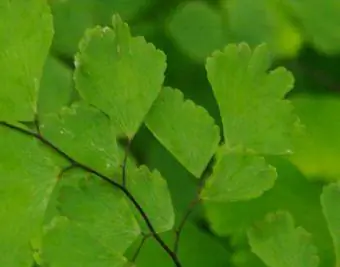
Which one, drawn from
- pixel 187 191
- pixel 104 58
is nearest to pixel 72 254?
pixel 104 58

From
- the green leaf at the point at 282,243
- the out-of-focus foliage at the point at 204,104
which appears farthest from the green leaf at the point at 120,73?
the green leaf at the point at 282,243

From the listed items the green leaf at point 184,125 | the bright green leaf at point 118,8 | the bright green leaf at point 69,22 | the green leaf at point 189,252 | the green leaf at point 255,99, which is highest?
the green leaf at point 255,99

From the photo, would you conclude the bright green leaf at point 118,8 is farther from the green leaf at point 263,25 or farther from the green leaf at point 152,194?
the green leaf at point 152,194

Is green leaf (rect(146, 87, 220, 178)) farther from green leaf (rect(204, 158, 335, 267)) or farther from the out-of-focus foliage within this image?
green leaf (rect(204, 158, 335, 267))

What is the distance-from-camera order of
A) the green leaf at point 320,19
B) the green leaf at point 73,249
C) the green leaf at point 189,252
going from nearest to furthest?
the green leaf at point 73,249 < the green leaf at point 189,252 < the green leaf at point 320,19

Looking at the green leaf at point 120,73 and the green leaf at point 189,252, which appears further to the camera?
the green leaf at point 189,252

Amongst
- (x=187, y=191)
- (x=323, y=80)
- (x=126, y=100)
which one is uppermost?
(x=126, y=100)

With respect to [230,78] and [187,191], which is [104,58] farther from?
[187,191]
